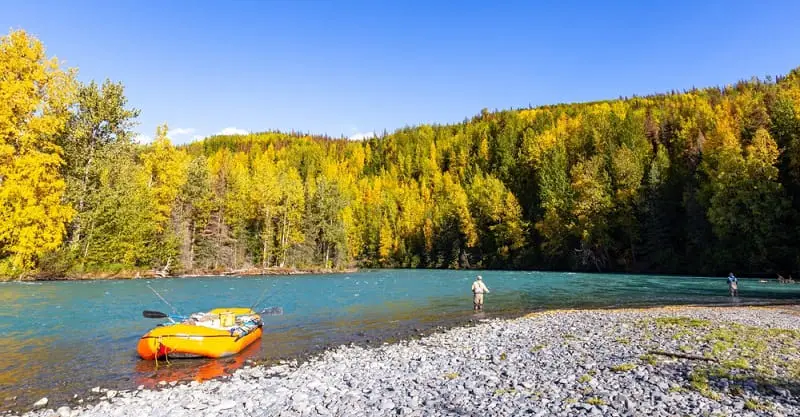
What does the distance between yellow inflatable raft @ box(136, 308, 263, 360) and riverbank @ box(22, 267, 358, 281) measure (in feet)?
104

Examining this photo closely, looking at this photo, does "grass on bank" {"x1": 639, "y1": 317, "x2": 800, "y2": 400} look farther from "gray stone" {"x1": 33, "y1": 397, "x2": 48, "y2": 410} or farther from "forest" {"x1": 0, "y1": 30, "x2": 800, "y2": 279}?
"forest" {"x1": 0, "y1": 30, "x2": 800, "y2": 279}

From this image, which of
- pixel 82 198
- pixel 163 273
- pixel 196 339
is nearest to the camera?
pixel 196 339

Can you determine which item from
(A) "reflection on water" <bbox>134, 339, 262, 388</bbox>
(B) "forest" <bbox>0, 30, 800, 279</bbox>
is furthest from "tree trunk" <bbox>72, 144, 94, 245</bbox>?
(A) "reflection on water" <bbox>134, 339, 262, 388</bbox>

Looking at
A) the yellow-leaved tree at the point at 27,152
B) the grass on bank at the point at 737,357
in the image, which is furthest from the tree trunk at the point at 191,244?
the grass on bank at the point at 737,357

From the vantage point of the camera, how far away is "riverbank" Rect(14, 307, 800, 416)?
786cm

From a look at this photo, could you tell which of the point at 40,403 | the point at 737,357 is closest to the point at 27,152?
the point at 40,403

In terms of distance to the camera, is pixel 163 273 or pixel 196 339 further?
pixel 163 273

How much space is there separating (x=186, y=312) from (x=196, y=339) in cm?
1010

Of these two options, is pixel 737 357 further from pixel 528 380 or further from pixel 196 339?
pixel 196 339

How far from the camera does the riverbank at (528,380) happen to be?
25.8ft

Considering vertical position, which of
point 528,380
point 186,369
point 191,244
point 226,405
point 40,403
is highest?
point 191,244

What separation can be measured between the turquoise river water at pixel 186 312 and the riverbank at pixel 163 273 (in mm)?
6358

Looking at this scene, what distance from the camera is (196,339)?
13.9 metres

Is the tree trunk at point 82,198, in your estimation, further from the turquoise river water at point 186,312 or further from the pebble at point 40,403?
the pebble at point 40,403
